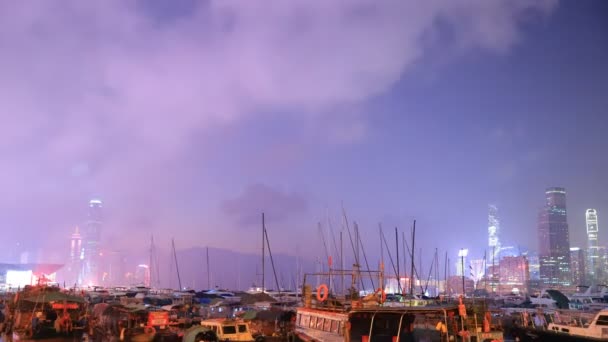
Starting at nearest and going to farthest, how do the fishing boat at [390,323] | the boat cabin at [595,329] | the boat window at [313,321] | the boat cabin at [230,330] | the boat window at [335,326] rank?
the fishing boat at [390,323], the boat window at [335,326], the boat window at [313,321], the boat cabin at [230,330], the boat cabin at [595,329]

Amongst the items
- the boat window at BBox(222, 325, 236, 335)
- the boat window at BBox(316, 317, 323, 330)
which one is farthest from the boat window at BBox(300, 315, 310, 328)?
the boat window at BBox(222, 325, 236, 335)

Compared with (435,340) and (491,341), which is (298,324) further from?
(491,341)

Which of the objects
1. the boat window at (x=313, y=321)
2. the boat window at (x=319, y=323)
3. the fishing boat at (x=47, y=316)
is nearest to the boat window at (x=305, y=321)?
the boat window at (x=313, y=321)

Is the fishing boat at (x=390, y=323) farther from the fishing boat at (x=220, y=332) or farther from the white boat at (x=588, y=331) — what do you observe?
the white boat at (x=588, y=331)

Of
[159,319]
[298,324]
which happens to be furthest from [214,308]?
[298,324]

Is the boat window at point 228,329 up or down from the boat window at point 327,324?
down

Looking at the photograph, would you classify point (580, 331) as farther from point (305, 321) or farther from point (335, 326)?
point (305, 321)

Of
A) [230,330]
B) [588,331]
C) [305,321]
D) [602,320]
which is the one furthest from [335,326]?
[602,320]

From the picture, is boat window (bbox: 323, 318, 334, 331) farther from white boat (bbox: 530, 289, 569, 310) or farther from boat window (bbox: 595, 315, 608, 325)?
white boat (bbox: 530, 289, 569, 310)

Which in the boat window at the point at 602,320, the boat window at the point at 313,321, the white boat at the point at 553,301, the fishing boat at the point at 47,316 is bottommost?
the white boat at the point at 553,301

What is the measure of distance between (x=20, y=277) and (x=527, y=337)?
192 m

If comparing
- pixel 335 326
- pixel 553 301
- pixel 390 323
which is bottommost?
pixel 553 301

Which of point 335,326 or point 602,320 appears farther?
point 602,320

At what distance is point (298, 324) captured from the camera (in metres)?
26.5
